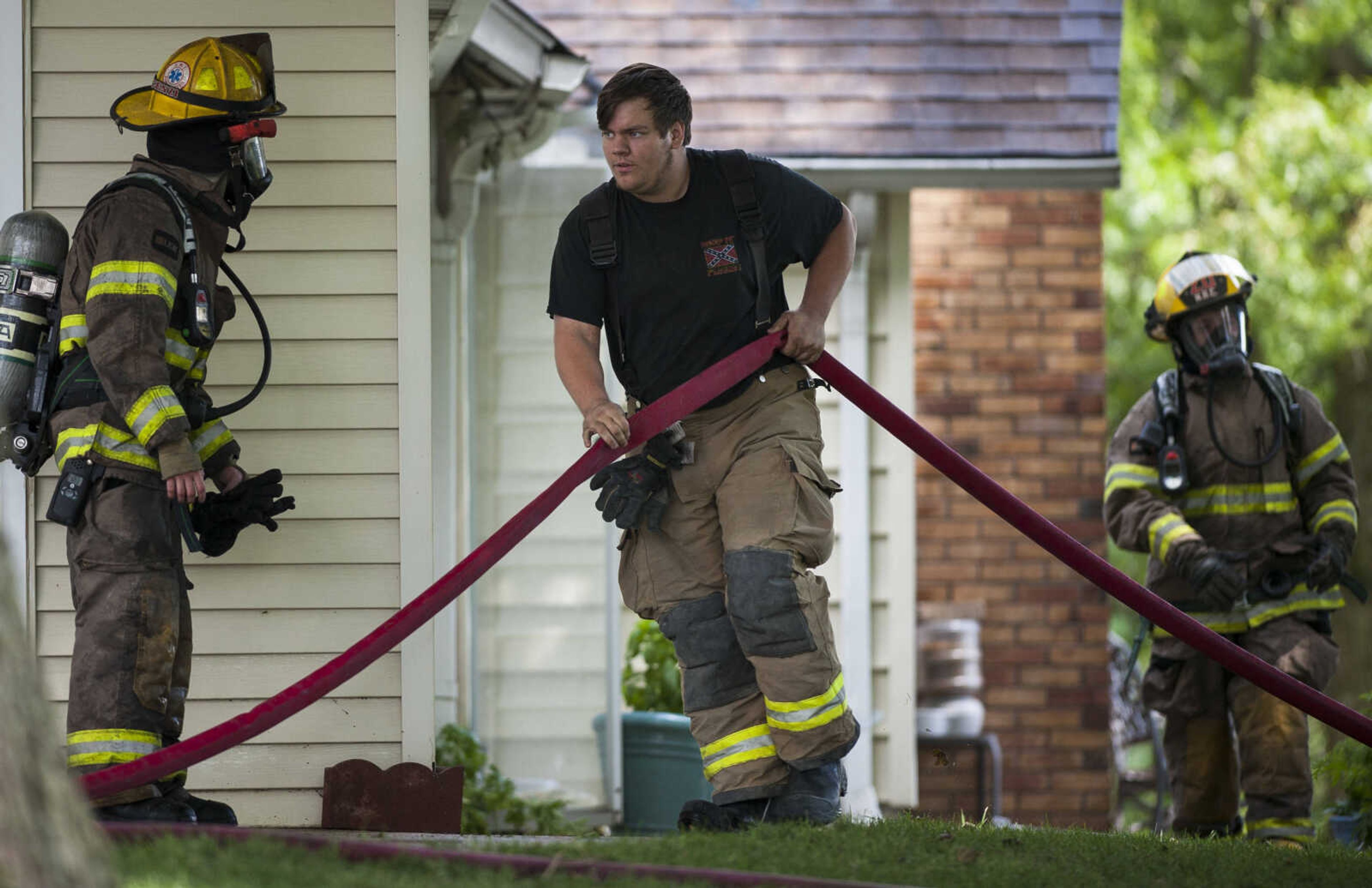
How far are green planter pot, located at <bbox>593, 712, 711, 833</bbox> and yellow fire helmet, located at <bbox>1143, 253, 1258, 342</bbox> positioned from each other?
2760 mm

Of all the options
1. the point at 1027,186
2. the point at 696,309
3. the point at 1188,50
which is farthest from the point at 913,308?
the point at 1188,50

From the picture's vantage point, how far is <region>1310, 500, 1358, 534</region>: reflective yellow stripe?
20.1ft

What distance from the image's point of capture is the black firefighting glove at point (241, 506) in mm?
4840

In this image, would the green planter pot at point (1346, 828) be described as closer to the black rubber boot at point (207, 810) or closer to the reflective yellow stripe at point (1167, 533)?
the reflective yellow stripe at point (1167, 533)

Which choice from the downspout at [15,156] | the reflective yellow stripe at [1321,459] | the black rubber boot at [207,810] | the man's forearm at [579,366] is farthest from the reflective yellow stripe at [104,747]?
the reflective yellow stripe at [1321,459]

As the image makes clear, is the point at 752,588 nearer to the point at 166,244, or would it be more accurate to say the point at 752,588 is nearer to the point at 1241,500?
the point at 166,244

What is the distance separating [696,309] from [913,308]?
5389 millimetres

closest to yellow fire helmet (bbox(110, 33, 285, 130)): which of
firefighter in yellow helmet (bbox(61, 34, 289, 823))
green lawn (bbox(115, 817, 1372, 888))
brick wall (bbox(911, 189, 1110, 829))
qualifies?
firefighter in yellow helmet (bbox(61, 34, 289, 823))

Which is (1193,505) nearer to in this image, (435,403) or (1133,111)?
(435,403)

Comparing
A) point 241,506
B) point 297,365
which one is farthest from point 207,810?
point 297,365

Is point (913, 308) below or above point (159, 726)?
above

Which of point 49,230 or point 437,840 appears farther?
point 49,230

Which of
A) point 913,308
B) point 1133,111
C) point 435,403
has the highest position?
point 1133,111

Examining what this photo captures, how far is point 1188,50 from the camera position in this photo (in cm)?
1817
